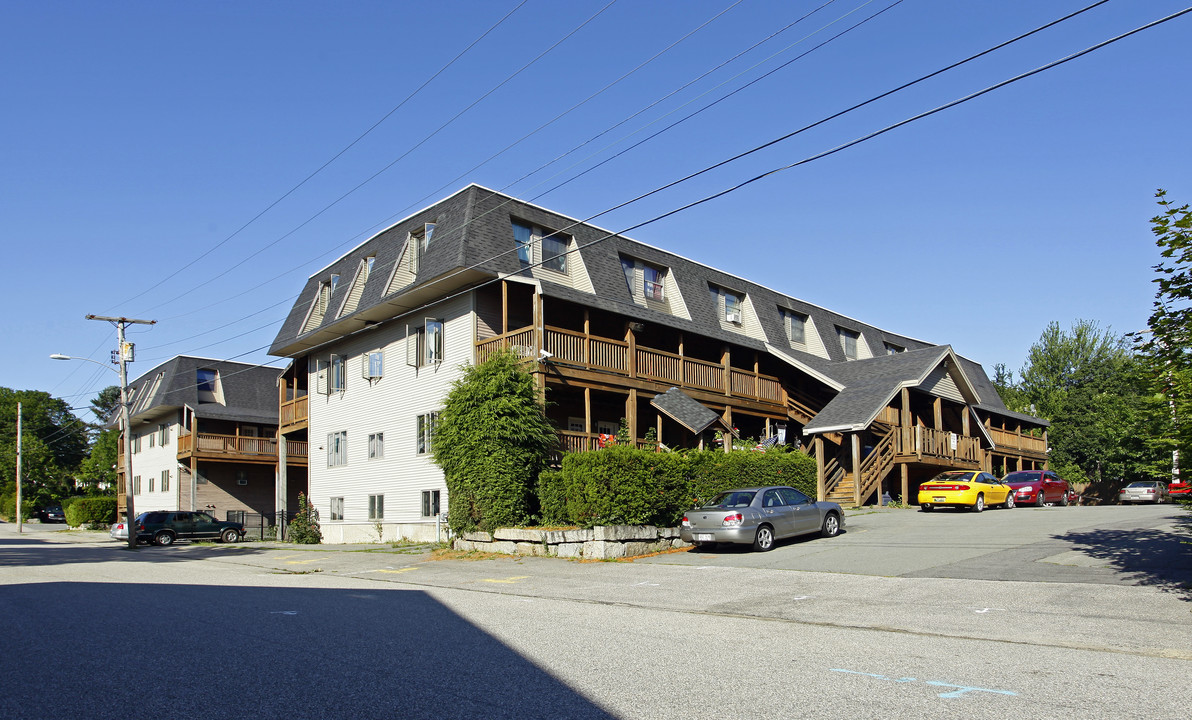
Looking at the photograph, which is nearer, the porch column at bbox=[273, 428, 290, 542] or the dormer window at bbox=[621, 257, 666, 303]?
the dormer window at bbox=[621, 257, 666, 303]

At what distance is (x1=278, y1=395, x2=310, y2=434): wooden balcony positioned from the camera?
35531 mm

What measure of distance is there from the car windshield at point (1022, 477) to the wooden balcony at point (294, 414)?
2797 centimetres

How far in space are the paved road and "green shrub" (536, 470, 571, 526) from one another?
3629mm

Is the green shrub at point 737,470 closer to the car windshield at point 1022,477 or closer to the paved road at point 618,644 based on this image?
the paved road at point 618,644

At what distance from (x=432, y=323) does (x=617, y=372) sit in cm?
624

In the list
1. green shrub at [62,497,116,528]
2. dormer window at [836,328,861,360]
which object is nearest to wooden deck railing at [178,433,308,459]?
green shrub at [62,497,116,528]

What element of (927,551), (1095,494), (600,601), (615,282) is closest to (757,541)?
(927,551)

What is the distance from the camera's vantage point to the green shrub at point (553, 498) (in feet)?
66.8

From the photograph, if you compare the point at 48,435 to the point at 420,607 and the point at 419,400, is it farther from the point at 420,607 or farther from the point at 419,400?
the point at 420,607

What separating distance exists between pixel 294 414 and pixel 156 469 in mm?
18164

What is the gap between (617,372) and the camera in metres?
25.7

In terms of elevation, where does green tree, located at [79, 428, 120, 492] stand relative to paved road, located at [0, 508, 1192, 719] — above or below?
above

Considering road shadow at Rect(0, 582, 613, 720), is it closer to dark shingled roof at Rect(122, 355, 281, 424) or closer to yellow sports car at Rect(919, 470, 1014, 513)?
yellow sports car at Rect(919, 470, 1014, 513)

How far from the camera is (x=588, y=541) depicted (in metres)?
19.1
